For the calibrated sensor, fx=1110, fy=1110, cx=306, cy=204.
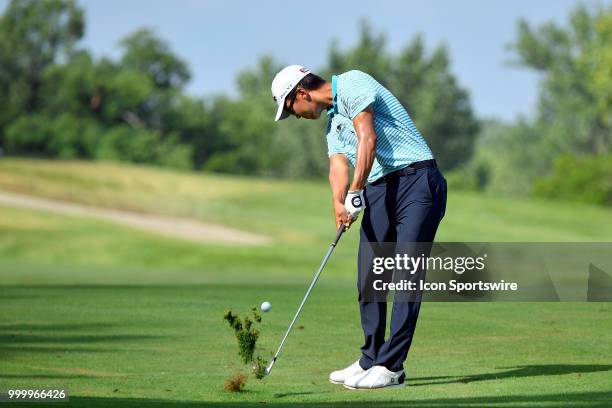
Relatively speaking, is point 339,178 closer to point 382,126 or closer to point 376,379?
point 382,126

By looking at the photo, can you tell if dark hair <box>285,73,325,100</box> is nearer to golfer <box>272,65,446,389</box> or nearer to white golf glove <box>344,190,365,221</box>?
golfer <box>272,65,446,389</box>

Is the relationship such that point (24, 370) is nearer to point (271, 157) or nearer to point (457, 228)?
point (457, 228)

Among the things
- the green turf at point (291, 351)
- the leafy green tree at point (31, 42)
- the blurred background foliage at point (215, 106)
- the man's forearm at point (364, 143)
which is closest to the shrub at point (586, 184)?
the blurred background foliage at point (215, 106)

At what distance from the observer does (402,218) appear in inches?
294

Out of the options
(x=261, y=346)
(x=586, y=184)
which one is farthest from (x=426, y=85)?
(x=261, y=346)

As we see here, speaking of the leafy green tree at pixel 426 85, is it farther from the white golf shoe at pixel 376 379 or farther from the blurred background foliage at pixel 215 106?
the white golf shoe at pixel 376 379

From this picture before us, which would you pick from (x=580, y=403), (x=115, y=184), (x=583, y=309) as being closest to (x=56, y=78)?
(x=115, y=184)

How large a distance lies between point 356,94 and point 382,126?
1.13ft

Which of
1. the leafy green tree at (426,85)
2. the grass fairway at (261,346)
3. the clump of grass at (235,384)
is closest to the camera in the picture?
the grass fairway at (261,346)

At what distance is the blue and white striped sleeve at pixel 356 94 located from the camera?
7.17m

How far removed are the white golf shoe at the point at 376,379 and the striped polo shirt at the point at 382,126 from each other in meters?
1.30

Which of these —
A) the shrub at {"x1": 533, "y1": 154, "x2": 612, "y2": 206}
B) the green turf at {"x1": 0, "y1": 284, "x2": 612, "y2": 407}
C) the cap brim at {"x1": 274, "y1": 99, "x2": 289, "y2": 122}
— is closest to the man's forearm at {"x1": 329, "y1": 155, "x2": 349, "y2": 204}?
the cap brim at {"x1": 274, "y1": 99, "x2": 289, "y2": 122}

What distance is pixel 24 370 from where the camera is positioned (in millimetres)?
8469

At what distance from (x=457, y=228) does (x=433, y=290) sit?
23.2m
